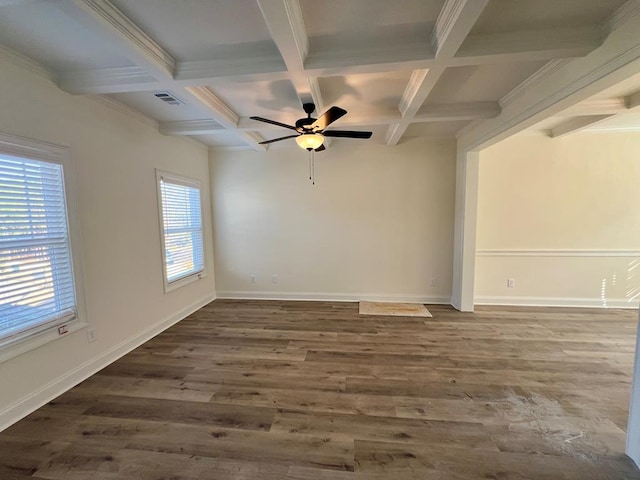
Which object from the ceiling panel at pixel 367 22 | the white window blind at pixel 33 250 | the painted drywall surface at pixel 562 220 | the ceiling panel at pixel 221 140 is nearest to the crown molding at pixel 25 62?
the white window blind at pixel 33 250

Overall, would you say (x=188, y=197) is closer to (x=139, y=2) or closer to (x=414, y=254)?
(x=139, y=2)

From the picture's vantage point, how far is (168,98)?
276 centimetres

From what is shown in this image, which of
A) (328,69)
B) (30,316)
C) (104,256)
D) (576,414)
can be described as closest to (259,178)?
(104,256)

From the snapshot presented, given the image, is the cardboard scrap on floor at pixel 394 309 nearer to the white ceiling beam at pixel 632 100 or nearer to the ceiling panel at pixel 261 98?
the ceiling panel at pixel 261 98

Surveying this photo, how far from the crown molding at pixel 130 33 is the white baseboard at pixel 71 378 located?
2.70 m

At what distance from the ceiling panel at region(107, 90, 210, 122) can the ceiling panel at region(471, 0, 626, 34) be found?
8.21 ft

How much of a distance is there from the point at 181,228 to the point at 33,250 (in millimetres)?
1951

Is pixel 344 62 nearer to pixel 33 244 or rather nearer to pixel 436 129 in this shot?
pixel 436 129

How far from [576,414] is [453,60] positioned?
275 centimetres

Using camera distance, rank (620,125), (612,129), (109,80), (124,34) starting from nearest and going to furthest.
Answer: (124,34), (109,80), (620,125), (612,129)

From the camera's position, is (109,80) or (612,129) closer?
(109,80)

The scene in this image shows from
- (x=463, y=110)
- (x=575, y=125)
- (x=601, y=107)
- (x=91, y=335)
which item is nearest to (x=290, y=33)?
(x=463, y=110)

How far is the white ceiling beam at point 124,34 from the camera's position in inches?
58.9

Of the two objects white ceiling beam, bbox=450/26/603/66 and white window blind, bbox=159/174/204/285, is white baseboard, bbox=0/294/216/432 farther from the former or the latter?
white ceiling beam, bbox=450/26/603/66
